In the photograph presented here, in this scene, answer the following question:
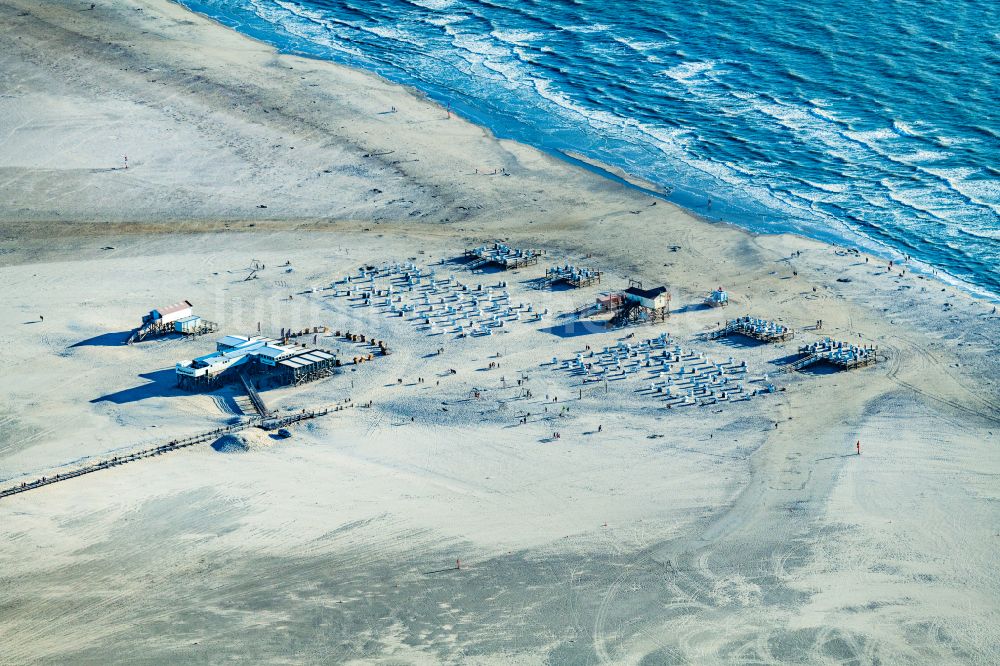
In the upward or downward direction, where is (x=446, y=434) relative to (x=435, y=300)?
downward

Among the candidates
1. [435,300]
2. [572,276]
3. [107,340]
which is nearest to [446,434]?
[435,300]

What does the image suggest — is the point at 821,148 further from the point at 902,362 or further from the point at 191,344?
the point at 191,344

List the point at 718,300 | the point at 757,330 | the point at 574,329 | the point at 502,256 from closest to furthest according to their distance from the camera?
the point at 757,330
the point at 574,329
the point at 718,300
the point at 502,256

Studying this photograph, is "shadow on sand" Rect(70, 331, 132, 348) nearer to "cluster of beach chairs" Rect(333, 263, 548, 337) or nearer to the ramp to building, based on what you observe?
the ramp to building

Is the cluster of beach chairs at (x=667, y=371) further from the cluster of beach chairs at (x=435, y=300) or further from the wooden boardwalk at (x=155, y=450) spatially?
the wooden boardwalk at (x=155, y=450)

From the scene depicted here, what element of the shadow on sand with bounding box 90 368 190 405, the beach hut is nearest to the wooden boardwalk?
the shadow on sand with bounding box 90 368 190 405

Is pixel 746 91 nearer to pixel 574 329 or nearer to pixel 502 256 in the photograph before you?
pixel 502 256

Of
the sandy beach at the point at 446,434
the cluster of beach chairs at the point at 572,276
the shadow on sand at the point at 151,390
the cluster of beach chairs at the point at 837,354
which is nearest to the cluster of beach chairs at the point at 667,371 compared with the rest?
the sandy beach at the point at 446,434
